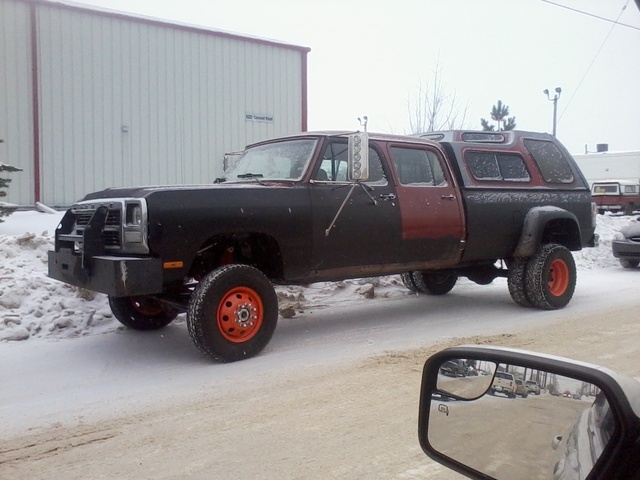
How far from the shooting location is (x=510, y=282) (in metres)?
8.48

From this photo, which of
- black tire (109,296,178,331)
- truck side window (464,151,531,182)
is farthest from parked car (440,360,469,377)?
truck side window (464,151,531,182)

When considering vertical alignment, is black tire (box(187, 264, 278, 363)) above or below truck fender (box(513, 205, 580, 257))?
below

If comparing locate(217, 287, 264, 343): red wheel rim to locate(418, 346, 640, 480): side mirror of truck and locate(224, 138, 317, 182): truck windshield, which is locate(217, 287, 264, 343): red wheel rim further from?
locate(418, 346, 640, 480): side mirror of truck

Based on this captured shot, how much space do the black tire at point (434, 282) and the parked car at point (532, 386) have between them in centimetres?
749

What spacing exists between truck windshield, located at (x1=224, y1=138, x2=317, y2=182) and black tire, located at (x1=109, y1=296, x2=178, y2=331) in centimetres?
152

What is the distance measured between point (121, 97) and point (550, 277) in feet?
35.3

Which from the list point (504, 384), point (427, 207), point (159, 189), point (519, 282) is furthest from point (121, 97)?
point (504, 384)

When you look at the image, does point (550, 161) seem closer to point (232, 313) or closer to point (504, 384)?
point (232, 313)

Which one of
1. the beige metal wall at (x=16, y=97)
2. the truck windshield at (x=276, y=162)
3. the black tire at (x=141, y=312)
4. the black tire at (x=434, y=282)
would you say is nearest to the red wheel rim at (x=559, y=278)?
the black tire at (x=434, y=282)

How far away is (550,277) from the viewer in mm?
8461

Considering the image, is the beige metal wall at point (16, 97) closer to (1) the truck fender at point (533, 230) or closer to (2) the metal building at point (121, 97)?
(2) the metal building at point (121, 97)

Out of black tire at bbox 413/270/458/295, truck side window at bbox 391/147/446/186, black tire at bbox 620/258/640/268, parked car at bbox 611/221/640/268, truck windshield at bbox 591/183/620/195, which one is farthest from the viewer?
truck windshield at bbox 591/183/620/195

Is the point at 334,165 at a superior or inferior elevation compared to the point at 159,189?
superior

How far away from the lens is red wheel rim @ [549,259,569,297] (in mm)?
8523
